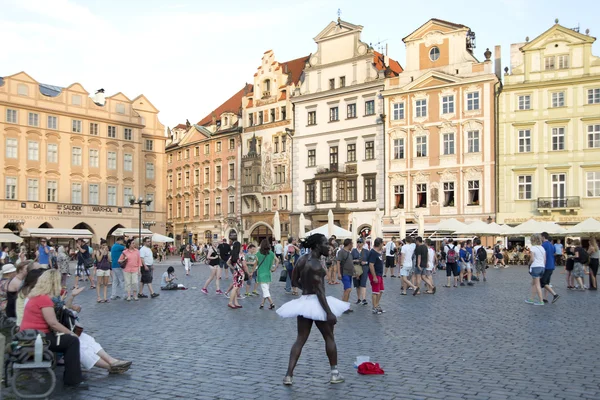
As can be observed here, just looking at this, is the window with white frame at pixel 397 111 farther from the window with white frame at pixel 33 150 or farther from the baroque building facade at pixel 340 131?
the window with white frame at pixel 33 150

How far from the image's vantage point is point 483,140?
47.7 metres

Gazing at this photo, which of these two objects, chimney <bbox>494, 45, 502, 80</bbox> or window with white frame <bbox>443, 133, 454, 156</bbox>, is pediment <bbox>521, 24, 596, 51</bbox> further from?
window with white frame <bbox>443, 133, 454, 156</bbox>

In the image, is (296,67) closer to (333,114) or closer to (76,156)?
(333,114)

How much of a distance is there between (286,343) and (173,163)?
216 feet

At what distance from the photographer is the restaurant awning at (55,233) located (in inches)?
1975

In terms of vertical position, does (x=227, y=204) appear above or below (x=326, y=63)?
below

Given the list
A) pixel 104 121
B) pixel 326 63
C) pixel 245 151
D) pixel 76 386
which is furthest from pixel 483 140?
pixel 76 386

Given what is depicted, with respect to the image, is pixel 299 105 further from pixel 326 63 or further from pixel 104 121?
pixel 104 121

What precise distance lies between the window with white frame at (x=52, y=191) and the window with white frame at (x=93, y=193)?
2.87 metres

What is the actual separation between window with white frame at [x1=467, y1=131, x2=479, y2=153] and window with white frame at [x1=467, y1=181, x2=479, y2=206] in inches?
92.1

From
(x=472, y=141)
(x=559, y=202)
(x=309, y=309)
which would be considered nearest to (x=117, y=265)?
(x=309, y=309)

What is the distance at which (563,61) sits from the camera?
149 feet

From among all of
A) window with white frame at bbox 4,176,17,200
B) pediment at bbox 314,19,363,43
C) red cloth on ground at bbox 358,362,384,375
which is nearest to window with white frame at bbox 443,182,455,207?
pediment at bbox 314,19,363,43

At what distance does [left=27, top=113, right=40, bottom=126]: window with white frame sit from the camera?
52781 mm
